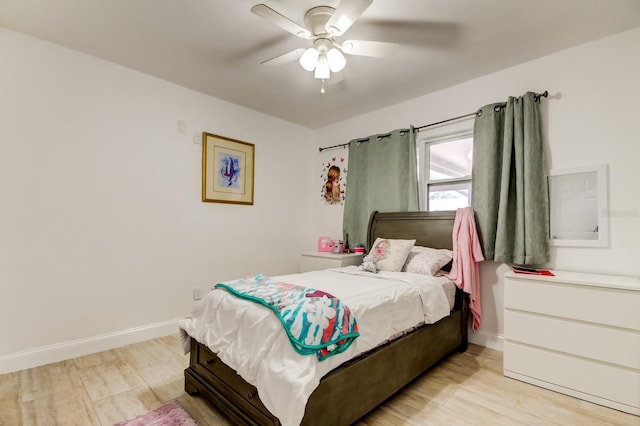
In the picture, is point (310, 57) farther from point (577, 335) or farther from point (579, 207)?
point (577, 335)

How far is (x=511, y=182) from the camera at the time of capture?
8.63 ft

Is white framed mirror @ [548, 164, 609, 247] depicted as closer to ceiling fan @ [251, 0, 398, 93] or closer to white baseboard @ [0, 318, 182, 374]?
ceiling fan @ [251, 0, 398, 93]

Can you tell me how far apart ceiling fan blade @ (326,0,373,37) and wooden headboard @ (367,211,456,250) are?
199cm

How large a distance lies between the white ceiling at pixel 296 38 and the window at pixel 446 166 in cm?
52

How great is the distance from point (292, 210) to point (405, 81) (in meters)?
2.17

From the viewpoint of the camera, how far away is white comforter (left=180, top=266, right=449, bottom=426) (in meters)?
1.31

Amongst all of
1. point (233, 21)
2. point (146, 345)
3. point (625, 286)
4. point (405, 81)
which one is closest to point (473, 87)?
point (405, 81)

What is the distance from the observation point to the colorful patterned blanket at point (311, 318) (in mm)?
1388

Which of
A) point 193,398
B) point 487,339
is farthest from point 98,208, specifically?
point 487,339

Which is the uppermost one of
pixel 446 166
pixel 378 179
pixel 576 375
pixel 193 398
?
pixel 446 166

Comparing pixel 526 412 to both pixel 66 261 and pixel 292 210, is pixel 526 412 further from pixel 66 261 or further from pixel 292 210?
pixel 66 261

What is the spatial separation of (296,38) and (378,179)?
1.83 metres

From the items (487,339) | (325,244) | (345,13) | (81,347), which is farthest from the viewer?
(325,244)

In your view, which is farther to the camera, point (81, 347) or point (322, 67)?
point (81, 347)
